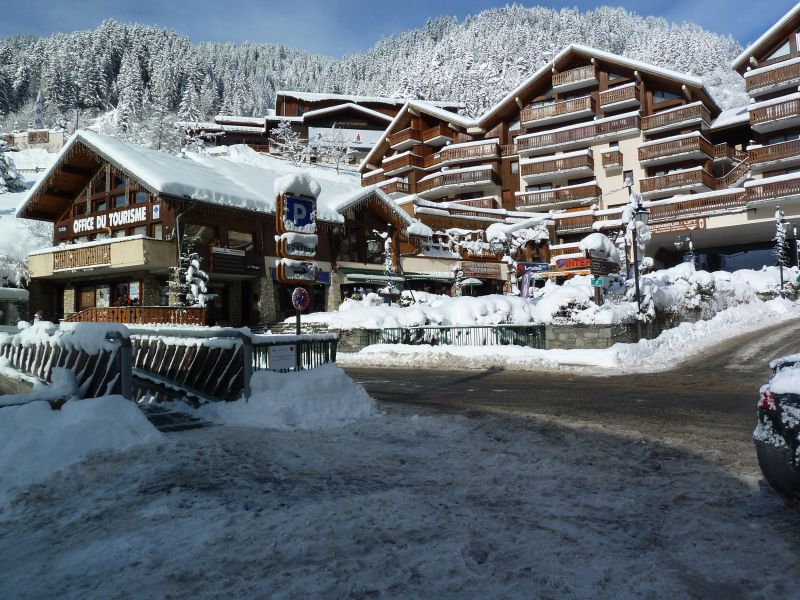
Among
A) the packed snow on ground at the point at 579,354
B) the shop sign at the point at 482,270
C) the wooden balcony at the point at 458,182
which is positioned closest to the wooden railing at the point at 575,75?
the wooden balcony at the point at 458,182

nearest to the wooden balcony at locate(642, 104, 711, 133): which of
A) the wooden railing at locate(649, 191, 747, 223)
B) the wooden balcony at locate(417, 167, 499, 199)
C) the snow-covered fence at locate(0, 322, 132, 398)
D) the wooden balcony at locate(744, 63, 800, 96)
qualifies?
the wooden balcony at locate(744, 63, 800, 96)

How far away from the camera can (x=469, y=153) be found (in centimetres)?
5159

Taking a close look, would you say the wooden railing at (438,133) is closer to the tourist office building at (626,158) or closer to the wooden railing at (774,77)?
the tourist office building at (626,158)

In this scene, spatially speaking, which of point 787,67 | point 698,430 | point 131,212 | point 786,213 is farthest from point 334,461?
point 787,67

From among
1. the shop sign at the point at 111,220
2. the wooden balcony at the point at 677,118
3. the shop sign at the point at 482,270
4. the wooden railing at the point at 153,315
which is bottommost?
the wooden railing at the point at 153,315

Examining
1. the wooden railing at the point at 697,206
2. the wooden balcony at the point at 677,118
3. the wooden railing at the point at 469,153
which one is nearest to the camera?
the wooden railing at the point at 697,206

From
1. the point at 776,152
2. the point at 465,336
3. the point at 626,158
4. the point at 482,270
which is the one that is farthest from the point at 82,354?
the point at 626,158

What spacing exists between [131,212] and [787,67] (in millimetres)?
45487

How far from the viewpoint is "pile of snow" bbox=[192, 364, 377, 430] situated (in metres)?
7.38

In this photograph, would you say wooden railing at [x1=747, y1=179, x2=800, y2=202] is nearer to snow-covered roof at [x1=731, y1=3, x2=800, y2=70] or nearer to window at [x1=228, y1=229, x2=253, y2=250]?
snow-covered roof at [x1=731, y1=3, x2=800, y2=70]

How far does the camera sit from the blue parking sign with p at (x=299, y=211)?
421 inches

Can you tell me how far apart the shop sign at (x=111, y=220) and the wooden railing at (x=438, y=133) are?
1408 inches

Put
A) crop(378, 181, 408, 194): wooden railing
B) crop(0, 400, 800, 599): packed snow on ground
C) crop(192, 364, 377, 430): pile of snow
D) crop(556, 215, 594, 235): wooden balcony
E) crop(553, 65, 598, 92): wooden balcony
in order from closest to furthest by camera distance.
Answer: crop(0, 400, 800, 599): packed snow on ground
crop(192, 364, 377, 430): pile of snow
crop(556, 215, 594, 235): wooden balcony
crop(553, 65, 598, 92): wooden balcony
crop(378, 181, 408, 194): wooden railing

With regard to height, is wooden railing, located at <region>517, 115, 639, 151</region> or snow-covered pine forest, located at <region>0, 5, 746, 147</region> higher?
snow-covered pine forest, located at <region>0, 5, 746, 147</region>
